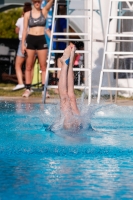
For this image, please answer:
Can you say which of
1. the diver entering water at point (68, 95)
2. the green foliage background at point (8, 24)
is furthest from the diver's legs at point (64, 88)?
the green foliage background at point (8, 24)

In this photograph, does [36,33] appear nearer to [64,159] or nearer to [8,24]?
[64,159]

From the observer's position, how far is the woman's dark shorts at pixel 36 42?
1159 cm

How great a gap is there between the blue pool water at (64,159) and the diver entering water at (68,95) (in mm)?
117

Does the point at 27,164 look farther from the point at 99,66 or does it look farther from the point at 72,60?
the point at 99,66

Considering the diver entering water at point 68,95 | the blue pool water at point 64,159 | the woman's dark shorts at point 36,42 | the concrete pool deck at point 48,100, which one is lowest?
the concrete pool deck at point 48,100

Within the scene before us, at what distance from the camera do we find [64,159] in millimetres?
5480

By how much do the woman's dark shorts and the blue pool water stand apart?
3.25 m

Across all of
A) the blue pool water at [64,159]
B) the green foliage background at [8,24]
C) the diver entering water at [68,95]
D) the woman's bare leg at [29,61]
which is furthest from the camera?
the green foliage background at [8,24]

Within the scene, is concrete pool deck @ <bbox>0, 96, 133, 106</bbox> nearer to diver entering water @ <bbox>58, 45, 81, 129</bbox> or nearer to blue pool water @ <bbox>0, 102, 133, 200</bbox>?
blue pool water @ <bbox>0, 102, 133, 200</bbox>

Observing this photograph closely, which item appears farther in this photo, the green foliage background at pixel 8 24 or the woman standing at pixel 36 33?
the green foliage background at pixel 8 24

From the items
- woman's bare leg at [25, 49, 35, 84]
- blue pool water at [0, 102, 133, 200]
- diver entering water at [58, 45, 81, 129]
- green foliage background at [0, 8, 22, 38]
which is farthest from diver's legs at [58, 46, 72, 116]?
green foliage background at [0, 8, 22, 38]

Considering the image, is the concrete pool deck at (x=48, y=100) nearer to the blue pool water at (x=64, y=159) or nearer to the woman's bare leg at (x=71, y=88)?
the blue pool water at (x=64, y=159)

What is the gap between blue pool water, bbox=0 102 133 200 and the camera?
4.35 meters

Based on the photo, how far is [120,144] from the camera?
6234mm
